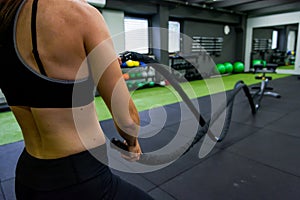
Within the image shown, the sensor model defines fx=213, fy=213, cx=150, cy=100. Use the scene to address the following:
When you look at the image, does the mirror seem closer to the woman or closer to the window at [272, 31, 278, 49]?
the window at [272, 31, 278, 49]

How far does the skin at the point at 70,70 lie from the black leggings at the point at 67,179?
0.09 ft

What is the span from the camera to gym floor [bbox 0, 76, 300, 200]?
1646mm

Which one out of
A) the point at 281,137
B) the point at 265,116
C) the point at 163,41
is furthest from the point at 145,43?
the point at 281,137

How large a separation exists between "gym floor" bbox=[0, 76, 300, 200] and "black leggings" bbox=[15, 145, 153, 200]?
1.10 metres

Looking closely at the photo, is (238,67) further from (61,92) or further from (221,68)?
(61,92)

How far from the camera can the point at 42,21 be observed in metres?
0.52

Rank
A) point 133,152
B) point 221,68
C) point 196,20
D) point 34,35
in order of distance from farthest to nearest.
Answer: point 221,68 → point 196,20 → point 133,152 → point 34,35

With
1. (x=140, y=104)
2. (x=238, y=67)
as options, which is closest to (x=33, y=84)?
(x=140, y=104)

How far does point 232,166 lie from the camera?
1995mm

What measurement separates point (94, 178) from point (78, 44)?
0.39 meters

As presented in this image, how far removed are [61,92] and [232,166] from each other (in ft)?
6.12

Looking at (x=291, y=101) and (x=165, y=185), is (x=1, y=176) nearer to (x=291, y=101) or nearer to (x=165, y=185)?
(x=165, y=185)

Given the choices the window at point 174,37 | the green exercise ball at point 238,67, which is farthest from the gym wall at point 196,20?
the green exercise ball at point 238,67

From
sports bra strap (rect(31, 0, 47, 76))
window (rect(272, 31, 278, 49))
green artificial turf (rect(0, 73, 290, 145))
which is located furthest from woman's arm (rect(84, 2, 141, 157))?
window (rect(272, 31, 278, 49))
